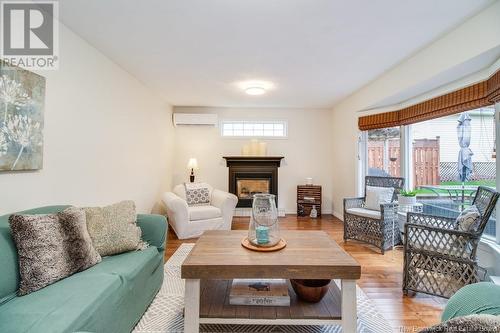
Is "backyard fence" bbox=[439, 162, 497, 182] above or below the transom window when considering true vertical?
below

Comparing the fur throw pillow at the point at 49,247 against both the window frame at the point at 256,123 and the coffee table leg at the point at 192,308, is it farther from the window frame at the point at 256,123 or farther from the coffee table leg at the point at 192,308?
the window frame at the point at 256,123

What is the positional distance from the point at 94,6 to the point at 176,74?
4.77 feet

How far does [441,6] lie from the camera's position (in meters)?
1.83

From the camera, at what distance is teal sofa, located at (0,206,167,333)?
3.44ft

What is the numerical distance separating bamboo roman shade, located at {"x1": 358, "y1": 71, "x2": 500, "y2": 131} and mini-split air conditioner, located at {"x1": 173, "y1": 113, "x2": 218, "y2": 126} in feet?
9.60

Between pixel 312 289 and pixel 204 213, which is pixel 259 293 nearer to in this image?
pixel 312 289

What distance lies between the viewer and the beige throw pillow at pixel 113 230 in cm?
176

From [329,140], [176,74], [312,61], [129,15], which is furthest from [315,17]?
[329,140]

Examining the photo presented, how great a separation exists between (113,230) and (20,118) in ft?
3.41

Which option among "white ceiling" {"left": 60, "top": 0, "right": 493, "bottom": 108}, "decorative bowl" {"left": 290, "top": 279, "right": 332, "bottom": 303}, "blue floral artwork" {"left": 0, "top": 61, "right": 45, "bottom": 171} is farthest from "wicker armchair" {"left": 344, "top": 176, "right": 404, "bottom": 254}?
"blue floral artwork" {"left": 0, "top": 61, "right": 45, "bottom": 171}

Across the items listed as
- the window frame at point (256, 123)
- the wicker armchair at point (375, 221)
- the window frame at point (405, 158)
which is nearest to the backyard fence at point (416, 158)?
the window frame at point (405, 158)

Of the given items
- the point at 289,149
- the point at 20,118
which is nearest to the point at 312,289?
the point at 20,118

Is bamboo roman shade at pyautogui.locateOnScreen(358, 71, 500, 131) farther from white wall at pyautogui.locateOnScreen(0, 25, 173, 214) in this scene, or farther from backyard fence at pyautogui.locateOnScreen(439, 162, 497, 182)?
white wall at pyautogui.locateOnScreen(0, 25, 173, 214)

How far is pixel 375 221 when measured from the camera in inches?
125
